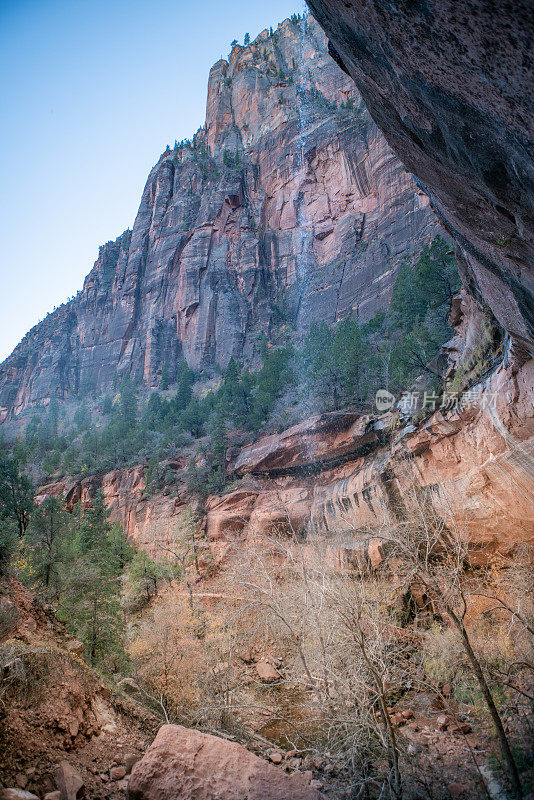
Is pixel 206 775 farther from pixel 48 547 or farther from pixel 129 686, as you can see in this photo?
pixel 48 547

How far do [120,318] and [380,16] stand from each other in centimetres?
8018

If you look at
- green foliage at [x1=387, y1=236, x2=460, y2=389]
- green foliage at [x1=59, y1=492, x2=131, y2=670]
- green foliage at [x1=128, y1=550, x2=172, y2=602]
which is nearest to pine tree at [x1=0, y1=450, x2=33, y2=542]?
green foliage at [x1=128, y1=550, x2=172, y2=602]

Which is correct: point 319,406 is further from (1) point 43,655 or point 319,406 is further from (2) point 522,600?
(1) point 43,655

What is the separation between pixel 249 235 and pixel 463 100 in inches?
2715

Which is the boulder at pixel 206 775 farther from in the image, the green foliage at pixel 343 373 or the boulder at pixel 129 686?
the green foliage at pixel 343 373

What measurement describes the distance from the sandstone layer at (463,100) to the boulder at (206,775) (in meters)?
7.53

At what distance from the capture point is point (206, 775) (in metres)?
4.82

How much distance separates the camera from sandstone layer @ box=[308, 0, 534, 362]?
2.83m

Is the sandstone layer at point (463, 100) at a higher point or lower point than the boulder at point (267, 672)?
higher

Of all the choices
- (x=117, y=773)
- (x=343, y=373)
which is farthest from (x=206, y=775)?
(x=343, y=373)

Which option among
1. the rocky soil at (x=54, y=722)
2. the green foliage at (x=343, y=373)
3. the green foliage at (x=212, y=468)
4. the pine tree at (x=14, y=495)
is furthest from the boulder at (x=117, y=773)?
the green foliage at (x=212, y=468)

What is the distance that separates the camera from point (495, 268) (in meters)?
6.58

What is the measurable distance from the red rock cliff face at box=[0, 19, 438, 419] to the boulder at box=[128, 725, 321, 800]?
44.3m

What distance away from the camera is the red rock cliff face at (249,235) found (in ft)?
172
